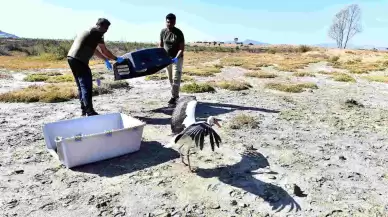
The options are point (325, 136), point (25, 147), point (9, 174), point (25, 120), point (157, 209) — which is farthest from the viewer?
point (25, 120)

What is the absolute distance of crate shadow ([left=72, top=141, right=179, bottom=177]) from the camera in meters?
5.58

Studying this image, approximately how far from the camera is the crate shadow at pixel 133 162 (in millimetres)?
5582

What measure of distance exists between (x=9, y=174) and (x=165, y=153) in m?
2.41

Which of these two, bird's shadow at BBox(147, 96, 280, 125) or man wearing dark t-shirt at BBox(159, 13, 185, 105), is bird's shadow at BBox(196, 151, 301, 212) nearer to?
bird's shadow at BBox(147, 96, 280, 125)

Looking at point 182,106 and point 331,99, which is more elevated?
point 182,106

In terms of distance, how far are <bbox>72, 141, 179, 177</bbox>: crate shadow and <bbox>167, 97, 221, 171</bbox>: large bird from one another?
1.47 ft

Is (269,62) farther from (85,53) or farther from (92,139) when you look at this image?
(92,139)

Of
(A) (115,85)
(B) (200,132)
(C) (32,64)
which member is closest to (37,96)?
(A) (115,85)

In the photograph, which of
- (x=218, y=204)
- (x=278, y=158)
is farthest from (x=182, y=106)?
(x=218, y=204)

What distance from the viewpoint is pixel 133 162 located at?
595 cm

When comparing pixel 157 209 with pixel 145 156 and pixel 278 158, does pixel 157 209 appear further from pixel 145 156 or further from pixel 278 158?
pixel 278 158

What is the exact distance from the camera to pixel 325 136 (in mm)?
7758

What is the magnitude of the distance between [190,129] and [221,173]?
3.31ft

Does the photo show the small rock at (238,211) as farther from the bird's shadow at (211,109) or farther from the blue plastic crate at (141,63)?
the blue plastic crate at (141,63)
